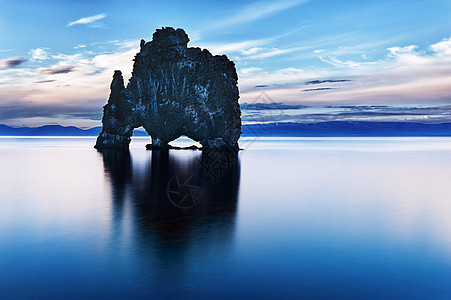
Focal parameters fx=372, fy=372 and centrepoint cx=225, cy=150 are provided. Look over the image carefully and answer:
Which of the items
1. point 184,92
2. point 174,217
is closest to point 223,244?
point 174,217

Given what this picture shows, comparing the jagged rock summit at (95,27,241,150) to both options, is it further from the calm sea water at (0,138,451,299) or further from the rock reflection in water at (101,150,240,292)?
the calm sea water at (0,138,451,299)

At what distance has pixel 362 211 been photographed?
74.2 feet

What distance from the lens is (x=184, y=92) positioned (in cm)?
9469

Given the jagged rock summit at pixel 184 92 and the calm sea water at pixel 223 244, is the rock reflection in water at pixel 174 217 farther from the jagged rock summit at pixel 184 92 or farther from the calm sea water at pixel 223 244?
the jagged rock summit at pixel 184 92

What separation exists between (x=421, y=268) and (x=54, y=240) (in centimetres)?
1418

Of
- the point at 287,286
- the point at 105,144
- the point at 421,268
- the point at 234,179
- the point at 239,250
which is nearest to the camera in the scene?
the point at 287,286

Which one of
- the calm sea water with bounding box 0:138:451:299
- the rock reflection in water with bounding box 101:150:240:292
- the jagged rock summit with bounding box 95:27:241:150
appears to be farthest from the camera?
the jagged rock summit with bounding box 95:27:241:150

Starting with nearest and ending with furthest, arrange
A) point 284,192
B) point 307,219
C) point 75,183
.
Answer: point 307,219, point 284,192, point 75,183

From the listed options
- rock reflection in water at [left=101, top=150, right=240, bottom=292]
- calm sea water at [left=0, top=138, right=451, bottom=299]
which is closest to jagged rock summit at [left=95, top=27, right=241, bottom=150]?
rock reflection in water at [left=101, top=150, right=240, bottom=292]

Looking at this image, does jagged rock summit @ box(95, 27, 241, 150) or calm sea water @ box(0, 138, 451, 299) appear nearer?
calm sea water @ box(0, 138, 451, 299)

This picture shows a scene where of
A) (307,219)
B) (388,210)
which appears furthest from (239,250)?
(388,210)

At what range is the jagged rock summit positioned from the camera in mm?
94188

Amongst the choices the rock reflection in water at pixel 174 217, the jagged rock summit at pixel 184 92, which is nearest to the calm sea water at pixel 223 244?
the rock reflection in water at pixel 174 217

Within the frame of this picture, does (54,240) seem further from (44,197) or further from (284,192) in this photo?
(284,192)
